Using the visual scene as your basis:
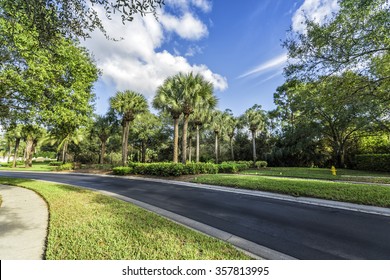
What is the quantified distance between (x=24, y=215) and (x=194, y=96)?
1332 centimetres

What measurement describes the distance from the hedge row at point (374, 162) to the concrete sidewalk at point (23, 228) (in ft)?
83.6

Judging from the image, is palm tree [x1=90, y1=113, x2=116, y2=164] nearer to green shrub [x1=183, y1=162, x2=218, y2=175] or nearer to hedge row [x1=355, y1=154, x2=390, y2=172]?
green shrub [x1=183, y1=162, x2=218, y2=175]

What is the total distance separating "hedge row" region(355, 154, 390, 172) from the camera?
17.8m

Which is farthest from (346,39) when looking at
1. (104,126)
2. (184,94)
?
(104,126)

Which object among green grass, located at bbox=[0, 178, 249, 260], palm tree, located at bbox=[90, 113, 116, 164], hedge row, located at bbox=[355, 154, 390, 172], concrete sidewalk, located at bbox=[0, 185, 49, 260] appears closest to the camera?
green grass, located at bbox=[0, 178, 249, 260]

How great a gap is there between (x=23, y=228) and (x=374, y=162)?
2646 cm

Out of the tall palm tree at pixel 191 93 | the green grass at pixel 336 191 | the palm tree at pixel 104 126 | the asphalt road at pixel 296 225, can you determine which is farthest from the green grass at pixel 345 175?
the palm tree at pixel 104 126

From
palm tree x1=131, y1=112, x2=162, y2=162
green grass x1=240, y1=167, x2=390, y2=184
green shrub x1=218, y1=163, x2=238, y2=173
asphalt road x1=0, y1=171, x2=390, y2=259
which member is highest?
palm tree x1=131, y1=112, x2=162, y2=162

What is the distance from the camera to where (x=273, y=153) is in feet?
95.3

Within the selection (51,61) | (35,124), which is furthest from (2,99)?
(51,61)

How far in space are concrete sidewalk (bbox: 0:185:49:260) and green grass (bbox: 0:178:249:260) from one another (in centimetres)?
19

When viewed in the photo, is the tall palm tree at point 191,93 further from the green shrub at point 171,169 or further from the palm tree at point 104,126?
the palm tree at point 104,126

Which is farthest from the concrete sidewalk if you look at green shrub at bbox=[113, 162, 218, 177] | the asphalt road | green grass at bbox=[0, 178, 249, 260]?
green shrub at bbox=[113, 162, 218, 177]
